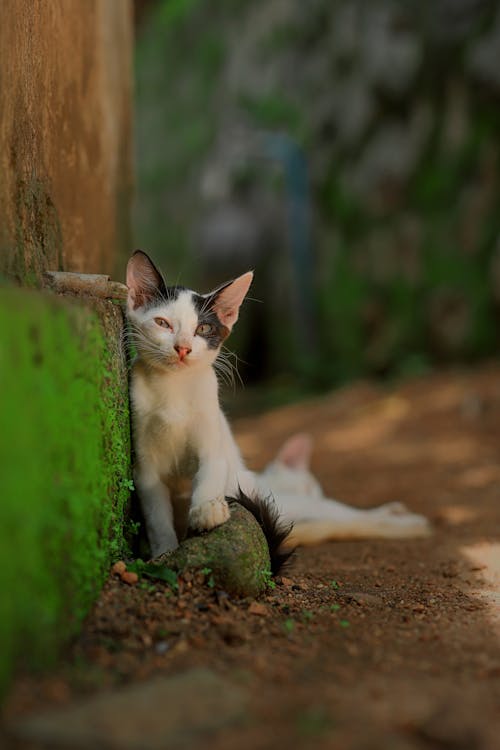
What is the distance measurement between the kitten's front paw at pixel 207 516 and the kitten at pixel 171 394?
9cm

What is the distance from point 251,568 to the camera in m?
2.76

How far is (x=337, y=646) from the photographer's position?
2.30m

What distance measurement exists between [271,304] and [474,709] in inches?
411

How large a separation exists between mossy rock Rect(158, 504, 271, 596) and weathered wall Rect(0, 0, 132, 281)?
1.12 m

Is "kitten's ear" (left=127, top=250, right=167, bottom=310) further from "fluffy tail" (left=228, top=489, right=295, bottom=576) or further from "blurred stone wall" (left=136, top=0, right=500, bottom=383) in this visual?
"blurred stone wall" (left=136, top=0, right=500, bottom=383)

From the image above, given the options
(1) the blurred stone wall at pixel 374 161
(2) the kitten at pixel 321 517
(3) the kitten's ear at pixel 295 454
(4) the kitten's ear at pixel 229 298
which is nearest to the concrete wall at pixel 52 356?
(4) the kitten's ear at pixel 229 298

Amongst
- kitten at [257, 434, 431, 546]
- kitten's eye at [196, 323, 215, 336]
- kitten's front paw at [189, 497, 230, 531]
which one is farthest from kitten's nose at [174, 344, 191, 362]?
kitten at [257, 434, 431, 546]

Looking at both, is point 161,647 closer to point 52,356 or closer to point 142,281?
point 52,356

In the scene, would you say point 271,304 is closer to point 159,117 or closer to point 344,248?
point 344,248

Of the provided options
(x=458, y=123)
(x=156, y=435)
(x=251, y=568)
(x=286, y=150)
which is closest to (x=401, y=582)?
(x=251, y=568)

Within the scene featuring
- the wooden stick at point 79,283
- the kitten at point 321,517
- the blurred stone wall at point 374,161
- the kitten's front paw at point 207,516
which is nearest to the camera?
the kitten's front paw at point 207,516

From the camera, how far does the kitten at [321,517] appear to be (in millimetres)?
4213

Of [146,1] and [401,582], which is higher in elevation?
[146,1]

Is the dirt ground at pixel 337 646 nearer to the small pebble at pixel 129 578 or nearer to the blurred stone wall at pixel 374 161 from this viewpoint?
the small pebble at pixel 129 578
